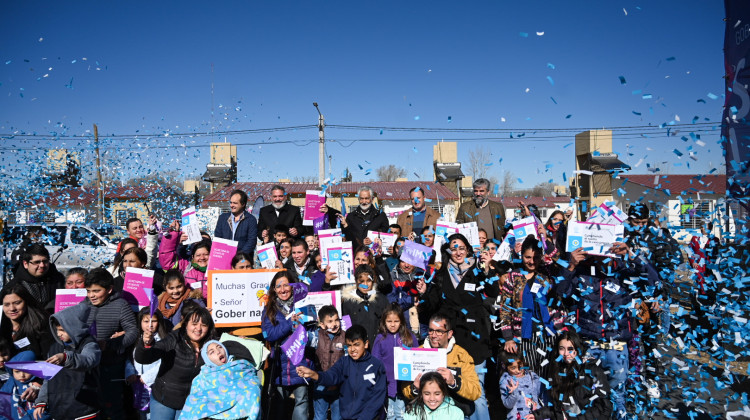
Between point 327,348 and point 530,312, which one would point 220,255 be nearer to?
point 327,348

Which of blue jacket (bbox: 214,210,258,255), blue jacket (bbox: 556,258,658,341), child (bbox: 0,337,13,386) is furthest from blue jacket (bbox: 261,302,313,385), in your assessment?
blue jacket (bbox: 556,258,658,341)

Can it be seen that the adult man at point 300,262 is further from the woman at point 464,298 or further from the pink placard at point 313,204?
the woman at point 464,298

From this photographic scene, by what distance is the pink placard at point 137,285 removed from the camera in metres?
5.22

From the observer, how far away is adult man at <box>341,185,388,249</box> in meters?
7.48

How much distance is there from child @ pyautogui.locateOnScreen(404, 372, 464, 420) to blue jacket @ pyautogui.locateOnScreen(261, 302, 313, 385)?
3.83ft

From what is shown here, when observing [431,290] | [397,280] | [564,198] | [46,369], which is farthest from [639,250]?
[564,198]

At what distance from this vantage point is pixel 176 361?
4125 millimetres

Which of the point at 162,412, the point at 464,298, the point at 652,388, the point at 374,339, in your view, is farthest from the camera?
the point at 652,388

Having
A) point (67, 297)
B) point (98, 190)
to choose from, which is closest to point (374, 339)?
point (67, 297)

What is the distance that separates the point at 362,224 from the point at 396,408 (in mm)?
3403

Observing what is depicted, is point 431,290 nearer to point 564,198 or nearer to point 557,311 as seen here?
point 557,311

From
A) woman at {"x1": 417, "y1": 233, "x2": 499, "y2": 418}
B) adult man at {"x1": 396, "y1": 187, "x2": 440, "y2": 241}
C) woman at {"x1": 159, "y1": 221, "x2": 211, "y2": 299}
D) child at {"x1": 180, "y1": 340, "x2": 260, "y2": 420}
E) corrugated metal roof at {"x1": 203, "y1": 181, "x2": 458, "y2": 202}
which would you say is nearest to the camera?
child at {"x1": 180, "y1": 340, "x2": 260, "y2": 420}

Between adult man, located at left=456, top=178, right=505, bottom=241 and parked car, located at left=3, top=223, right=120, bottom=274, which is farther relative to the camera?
parked car, located at left=3, top=223, right=120, bottom=274

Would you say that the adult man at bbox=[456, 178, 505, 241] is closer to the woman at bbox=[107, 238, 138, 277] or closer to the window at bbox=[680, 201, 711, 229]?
the window at bbox=[680, 201, 711, 229]
